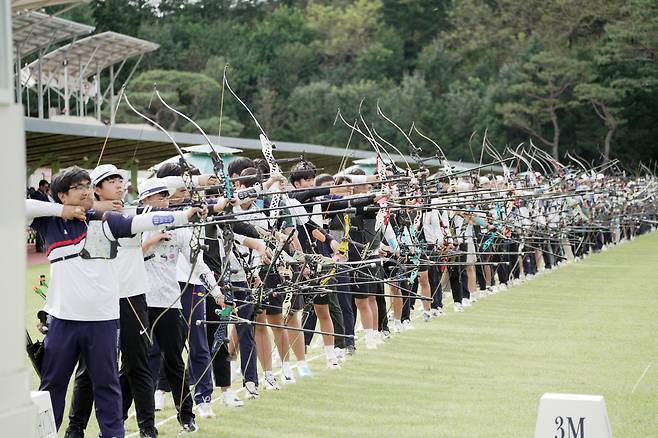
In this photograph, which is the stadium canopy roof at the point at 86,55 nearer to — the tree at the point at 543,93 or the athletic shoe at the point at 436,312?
the tree at the point at 543,93

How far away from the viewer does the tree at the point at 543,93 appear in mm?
55906

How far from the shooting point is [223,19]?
7881 centimetres

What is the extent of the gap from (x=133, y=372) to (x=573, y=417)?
2568 millimetres

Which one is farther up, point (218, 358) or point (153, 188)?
point (153, 188)

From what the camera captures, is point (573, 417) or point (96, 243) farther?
point (96, 243)

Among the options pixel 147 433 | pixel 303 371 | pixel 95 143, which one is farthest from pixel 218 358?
pixel 95 143

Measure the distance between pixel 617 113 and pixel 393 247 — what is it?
47.1m

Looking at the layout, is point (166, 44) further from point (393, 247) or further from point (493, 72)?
point (393, 247)

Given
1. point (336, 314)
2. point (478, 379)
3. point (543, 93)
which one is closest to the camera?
point (478, 379)

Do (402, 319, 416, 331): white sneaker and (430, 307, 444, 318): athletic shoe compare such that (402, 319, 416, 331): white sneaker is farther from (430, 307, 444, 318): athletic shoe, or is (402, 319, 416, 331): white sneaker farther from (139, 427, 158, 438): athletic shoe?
(139, 427, 158, 438): athletic shoe

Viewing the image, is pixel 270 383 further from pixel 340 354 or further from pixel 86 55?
pixel 86 55

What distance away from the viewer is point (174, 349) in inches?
276

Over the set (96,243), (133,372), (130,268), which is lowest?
(133,372)

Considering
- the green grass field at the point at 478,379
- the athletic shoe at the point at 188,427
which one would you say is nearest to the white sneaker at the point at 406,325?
the green grass field at the point at 478,379
